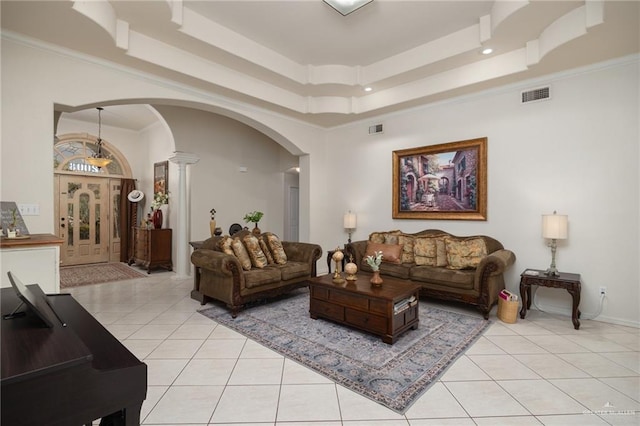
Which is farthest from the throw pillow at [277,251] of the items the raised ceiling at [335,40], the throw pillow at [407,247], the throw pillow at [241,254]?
the raised ceiling at [335,40]

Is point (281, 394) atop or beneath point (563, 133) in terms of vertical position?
beneath

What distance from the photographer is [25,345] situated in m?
1.02

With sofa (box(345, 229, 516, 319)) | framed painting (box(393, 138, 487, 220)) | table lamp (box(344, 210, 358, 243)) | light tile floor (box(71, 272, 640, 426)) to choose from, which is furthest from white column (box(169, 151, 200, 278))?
framed painting (box(393, 138, 487, 220))

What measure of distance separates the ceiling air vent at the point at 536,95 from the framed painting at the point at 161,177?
651 cm


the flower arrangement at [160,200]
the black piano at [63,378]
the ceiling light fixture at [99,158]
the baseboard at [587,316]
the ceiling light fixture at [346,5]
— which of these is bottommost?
the baseboard at [587,316]

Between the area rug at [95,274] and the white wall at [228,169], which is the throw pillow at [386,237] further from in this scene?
the area rug at [95,274]

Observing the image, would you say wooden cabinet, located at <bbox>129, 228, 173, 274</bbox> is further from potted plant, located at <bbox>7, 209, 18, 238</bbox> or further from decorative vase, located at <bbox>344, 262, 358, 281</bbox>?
decorative vase, located at <bbox>344, 262, 358, 281</bbox>

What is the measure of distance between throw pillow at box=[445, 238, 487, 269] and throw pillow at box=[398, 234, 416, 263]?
56 cm

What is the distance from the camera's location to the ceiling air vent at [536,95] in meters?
3.85

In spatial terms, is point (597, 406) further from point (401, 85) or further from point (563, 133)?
point (401, 85)

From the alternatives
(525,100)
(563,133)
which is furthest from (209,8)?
(563,133)

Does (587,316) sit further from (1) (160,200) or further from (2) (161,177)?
(2) (161,177)

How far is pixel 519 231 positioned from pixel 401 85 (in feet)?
8.83

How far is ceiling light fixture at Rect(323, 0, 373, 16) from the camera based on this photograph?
301cm
